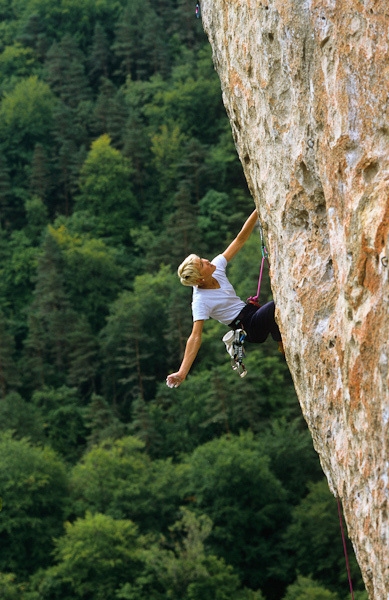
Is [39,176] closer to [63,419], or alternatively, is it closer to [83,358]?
[83,358]

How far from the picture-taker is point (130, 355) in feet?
237

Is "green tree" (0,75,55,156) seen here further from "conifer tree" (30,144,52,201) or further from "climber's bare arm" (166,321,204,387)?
"climber's bare arm" (166,321,204,387)

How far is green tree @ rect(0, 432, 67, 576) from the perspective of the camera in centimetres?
5519

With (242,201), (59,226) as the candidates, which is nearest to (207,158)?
(242,201)

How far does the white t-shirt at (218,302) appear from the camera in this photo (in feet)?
30.9

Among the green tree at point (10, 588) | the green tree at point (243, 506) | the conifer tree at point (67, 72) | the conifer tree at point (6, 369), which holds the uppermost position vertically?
the conifer tree at point (67, 72)

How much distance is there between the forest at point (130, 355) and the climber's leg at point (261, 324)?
1525 inches

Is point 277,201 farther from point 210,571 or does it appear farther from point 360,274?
point 210,571

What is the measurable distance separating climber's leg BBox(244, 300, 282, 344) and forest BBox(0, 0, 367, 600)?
3874 centimetres

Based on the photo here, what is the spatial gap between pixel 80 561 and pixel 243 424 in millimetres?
15268

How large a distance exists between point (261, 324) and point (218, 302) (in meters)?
0.41

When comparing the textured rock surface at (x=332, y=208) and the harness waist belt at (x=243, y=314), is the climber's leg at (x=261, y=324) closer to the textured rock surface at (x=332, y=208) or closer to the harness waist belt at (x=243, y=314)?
the harness waist belt at (x=243, y=314)

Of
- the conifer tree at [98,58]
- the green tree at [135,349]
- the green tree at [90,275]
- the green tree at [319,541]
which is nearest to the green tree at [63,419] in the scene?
the green tree at [135,349]

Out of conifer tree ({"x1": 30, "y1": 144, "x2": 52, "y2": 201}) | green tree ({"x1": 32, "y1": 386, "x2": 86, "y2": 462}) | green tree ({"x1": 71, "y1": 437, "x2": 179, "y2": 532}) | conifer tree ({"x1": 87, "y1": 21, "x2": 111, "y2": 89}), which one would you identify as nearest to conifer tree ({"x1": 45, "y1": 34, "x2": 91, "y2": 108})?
conifer tree ({"x1": 87, "y1": 21, "x2": 111, "y2": 89})
